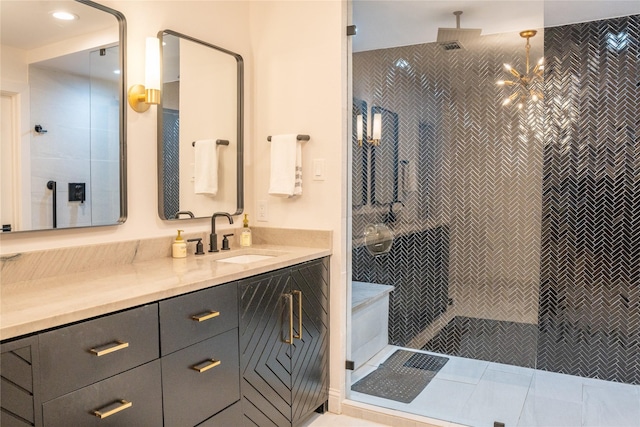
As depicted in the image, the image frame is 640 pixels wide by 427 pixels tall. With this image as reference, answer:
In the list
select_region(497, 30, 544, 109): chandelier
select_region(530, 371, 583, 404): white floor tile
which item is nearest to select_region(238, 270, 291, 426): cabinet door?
select_region(530, 371, 583, 404): white floor tile

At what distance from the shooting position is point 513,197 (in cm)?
226

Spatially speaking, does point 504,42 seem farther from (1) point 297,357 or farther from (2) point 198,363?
(2) point 198,363

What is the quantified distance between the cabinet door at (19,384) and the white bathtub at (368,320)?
5.66 ft

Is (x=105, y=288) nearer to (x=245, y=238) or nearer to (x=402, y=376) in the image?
(x=245, y=238)

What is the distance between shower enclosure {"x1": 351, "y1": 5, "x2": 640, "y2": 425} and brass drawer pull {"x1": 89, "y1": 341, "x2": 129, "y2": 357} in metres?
1.49

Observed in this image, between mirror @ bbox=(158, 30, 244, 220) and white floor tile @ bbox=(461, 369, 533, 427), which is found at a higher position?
mirror @ bbox=(158, 30, 244, 220)

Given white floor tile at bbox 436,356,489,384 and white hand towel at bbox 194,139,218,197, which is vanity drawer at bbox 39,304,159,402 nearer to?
white hand towel at bbox 194,139,218,197

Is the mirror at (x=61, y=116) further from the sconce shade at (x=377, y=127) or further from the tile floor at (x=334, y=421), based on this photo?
the tile floor at (x=334, y=421)

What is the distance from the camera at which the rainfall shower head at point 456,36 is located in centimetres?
226

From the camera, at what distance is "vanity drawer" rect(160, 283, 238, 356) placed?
1.49 m

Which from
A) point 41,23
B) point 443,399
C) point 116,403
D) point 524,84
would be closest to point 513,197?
point 524,84

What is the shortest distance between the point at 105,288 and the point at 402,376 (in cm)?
168

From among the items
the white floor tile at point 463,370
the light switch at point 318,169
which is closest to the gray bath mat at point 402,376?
the white floor tile at point 463,370

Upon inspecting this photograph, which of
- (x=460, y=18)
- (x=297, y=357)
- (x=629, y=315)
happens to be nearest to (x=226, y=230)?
(x=297, y=357)
